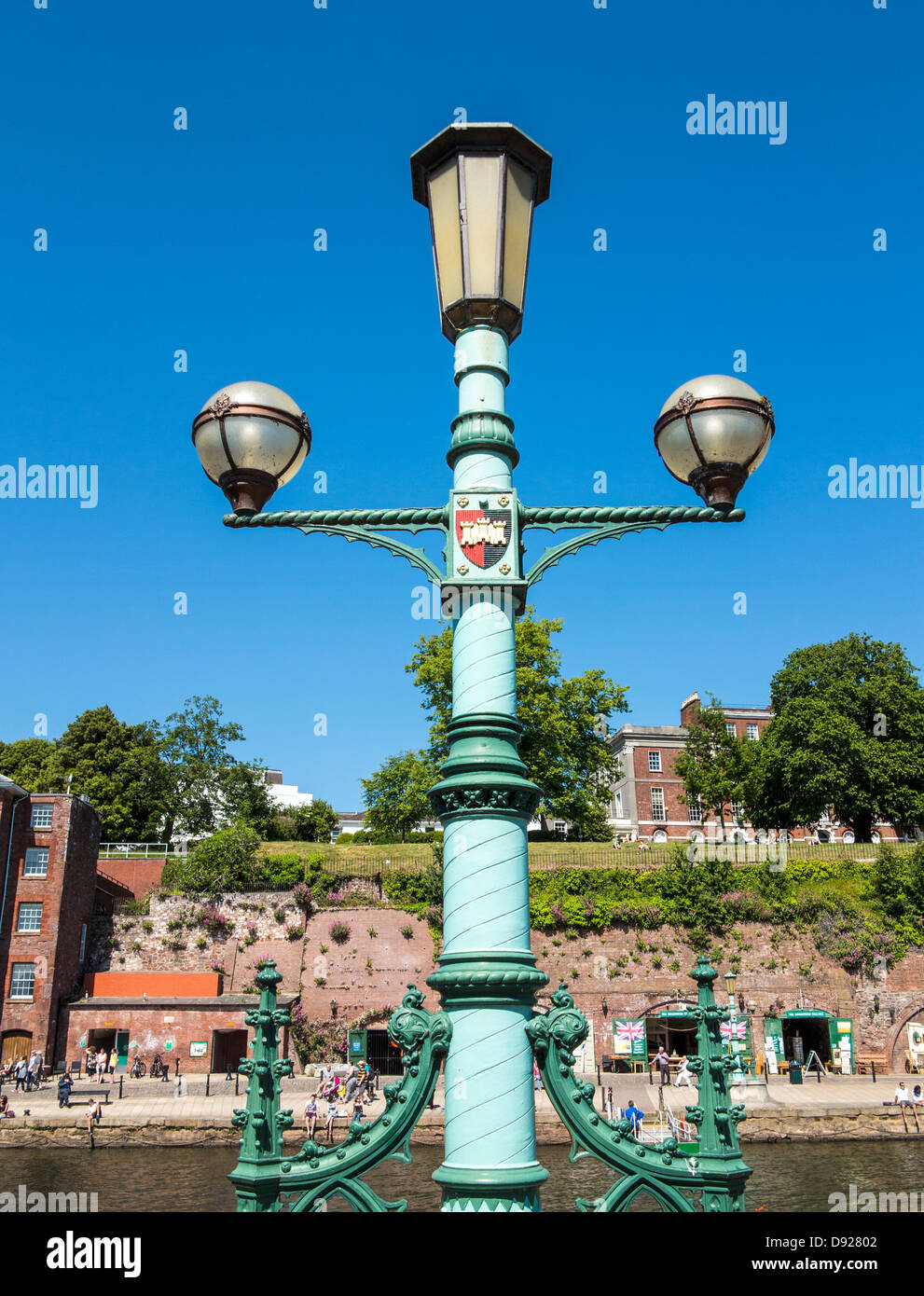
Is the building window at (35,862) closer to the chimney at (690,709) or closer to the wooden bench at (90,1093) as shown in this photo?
the wooden bench at (90,1093)

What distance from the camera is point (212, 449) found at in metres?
4.25

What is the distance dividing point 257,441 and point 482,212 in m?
1.35

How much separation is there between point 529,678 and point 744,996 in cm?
1486

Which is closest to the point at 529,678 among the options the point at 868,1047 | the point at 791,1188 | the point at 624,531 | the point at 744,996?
the point at 744,996

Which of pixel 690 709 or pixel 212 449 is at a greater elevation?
pixel 690 709

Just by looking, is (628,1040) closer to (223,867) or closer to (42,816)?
(223,867)

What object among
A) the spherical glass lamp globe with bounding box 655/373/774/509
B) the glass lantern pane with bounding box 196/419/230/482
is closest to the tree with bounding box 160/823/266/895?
the glass lantern pane with bounding box 196/419/230/482

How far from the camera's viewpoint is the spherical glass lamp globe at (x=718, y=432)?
4164mm

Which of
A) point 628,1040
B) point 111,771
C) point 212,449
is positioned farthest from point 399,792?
point 212,449

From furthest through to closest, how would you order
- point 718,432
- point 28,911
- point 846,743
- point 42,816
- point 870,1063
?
point 846,743, point 42,816, point 28,911, point 870,1063, point 718,432

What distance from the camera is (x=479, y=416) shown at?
4.12m

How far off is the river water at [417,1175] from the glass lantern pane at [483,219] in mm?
17972

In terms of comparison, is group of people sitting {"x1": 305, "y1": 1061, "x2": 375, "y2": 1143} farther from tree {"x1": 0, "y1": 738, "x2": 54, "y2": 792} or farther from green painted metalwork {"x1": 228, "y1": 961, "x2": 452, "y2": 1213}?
tree {"x1": 0, "y1": 738, "x2": 54, "y2": 792}
